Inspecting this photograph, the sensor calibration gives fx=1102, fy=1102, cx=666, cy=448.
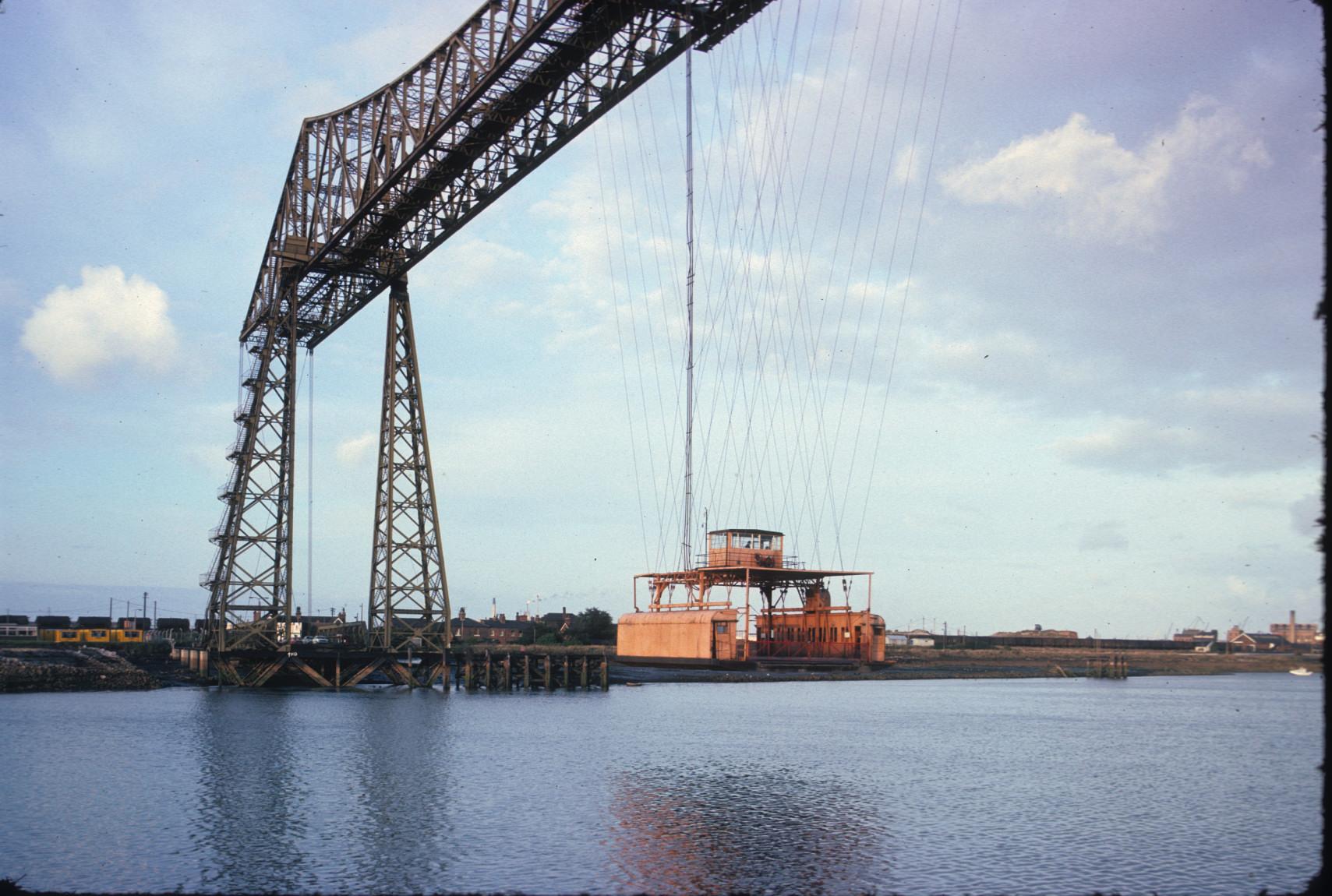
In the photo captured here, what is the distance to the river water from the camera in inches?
861

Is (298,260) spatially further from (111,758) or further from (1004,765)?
(1004,765)

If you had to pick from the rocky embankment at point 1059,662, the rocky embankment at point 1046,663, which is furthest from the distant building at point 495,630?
the rocky embankment at point 1059,662

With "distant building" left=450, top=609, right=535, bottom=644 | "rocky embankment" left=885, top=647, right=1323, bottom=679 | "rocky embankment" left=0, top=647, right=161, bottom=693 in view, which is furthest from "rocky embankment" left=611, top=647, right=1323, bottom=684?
"rocky embankment" left=0, top=647, right=161, bottom=693

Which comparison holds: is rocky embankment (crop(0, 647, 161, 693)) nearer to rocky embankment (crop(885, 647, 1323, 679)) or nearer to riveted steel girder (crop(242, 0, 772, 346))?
riveted steel girder (crop(242, 0, 772, 346))

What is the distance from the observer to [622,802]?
97.6 feet

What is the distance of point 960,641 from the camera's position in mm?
174875

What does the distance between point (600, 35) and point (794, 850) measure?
22.6 meters

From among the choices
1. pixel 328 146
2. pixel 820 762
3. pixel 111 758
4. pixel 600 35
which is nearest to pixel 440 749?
pixel 111 758

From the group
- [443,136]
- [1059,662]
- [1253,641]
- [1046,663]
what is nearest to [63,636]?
[443,136]

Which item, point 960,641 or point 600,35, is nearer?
point 600,35

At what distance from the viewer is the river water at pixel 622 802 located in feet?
71.7

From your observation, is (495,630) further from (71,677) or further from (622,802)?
(622,802)

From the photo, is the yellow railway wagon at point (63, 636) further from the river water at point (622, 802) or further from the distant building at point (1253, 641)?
the distant building at point (1253, 641)

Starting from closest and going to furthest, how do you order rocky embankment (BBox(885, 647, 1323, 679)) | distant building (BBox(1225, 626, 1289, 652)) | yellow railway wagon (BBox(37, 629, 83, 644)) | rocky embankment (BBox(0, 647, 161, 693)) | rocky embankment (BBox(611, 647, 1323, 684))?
1. rocky embankment (BBox(0, 647, 161, 693))
2. yellow railway wagon (BBox(37, 629, 83, 644))
3. rocky embankment (BBox(611, 647, 1323, 684))
4. rocky embankment (BBox(885, 647, 1323, 679))
5. distant building (BBox(1225, 626, 1289, 652))
